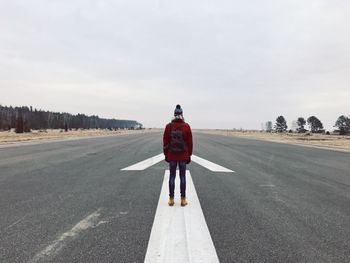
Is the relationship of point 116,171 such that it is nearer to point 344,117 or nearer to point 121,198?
point 121,198

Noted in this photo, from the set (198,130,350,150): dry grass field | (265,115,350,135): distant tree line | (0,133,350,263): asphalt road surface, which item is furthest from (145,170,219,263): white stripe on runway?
(265,115,350,135): distant tree line

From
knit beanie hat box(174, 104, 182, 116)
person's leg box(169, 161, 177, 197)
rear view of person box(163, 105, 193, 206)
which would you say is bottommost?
person's leg box(169, 161, 177, 197)

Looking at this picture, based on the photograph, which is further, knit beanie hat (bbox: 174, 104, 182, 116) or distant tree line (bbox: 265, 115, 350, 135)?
distant tree line (bbox: 265, 115, 350, 135)

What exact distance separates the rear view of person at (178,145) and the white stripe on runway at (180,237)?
1.16ft

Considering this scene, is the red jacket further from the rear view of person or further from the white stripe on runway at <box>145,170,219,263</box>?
the white stripe on runway at <box>145,170,219,263</box>

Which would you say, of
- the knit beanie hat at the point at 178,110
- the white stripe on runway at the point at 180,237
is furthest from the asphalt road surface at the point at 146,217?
the knit beanie hat at the point at 178,110

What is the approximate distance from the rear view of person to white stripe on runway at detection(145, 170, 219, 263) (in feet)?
1.16

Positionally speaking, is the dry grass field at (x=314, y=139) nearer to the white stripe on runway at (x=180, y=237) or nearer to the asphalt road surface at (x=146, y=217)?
the asphalt road surface at (x=146, y=217)

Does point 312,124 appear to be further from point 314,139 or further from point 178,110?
point 178,110

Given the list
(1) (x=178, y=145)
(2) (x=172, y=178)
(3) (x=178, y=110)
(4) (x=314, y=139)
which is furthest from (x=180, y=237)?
(4) (x=314, y=139)

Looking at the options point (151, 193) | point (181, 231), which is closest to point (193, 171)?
point (151, 193)

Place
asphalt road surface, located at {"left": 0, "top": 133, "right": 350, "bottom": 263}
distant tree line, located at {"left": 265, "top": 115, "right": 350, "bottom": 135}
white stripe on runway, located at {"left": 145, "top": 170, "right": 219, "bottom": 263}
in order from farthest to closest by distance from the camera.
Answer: distant tree line, located at {"left": 265, "top": 115, "right": 350, "bottom": 135}, asphalt road surface, located at {"left": 0, "top": 133, "right": 350, "bottom": 263}, white stripe on runway, located at {"left": 145, "top": 170, "right": 219, "bottom": 263}

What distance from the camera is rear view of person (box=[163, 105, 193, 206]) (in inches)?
202

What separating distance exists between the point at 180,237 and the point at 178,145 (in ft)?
6.22
